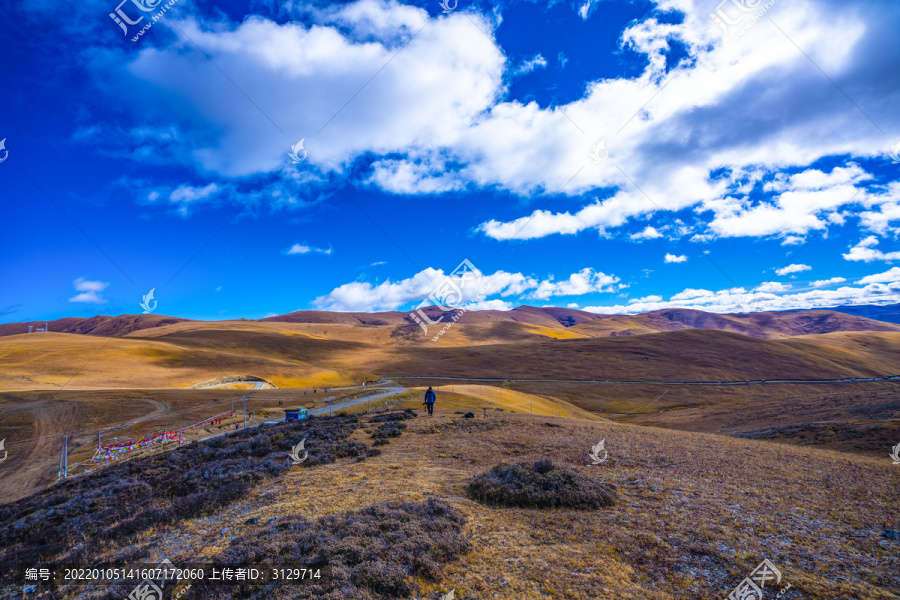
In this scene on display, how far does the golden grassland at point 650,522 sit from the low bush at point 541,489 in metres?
0.38

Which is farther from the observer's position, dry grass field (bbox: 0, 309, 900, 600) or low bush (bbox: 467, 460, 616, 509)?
low bush (bbox: 467, 460, 616, 509)

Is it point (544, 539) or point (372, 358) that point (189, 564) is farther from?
point (372, 358)

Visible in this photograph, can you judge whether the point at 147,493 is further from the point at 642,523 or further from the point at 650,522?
the point at 650,522

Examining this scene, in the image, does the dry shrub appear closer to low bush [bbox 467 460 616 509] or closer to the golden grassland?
the golden grassland

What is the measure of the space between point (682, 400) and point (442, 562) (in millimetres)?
67491

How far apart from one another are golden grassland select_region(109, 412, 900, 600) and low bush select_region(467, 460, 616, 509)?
382 millimetres

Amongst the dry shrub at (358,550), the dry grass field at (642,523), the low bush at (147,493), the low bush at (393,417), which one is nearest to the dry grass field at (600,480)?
the dry grass field at (642,523)

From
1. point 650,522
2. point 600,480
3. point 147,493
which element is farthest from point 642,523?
point 147,493

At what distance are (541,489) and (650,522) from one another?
2.62 metres

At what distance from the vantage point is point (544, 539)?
7.80 metres

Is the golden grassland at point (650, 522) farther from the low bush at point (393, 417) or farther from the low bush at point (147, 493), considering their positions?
the low bush at point (393, 417)

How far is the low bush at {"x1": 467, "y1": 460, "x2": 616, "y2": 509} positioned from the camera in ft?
31.3

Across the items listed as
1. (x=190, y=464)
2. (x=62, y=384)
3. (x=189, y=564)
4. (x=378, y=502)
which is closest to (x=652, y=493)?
(x=378, y=502)

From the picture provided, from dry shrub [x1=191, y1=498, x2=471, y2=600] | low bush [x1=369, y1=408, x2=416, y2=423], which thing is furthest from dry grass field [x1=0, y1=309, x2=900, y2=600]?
low bush [x1=369, y1=408, x2=416, y2=423]
